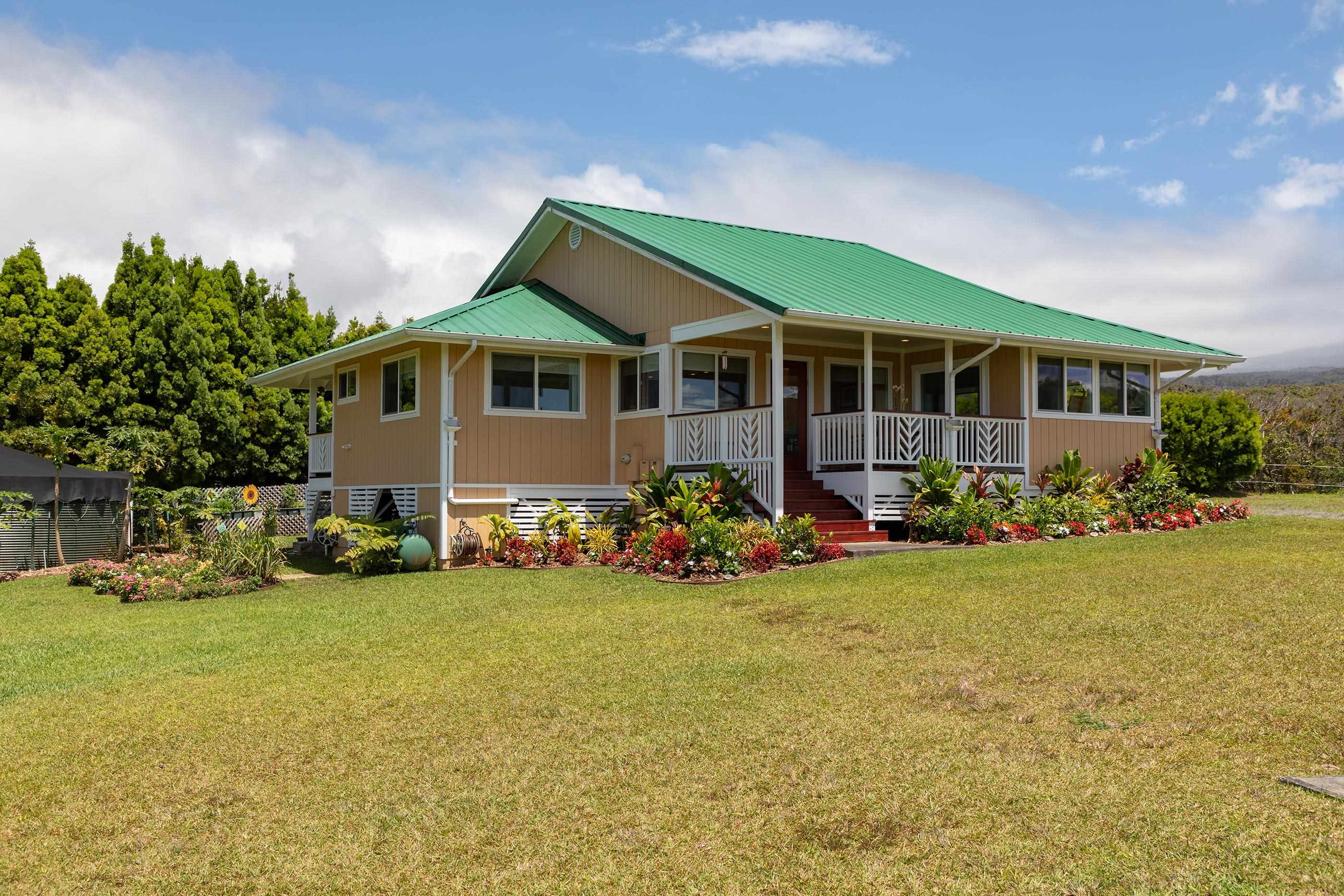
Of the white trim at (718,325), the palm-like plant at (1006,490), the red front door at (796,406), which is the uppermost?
the white trim at (718,325)

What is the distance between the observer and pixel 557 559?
1556 centimetres

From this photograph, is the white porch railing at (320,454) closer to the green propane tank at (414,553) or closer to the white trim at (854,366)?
the green propane tank at (414,553)

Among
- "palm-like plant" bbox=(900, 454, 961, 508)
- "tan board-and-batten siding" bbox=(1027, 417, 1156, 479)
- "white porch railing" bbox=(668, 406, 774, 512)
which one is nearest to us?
"white porch railing" bbox=(668, 406, 774, 512)

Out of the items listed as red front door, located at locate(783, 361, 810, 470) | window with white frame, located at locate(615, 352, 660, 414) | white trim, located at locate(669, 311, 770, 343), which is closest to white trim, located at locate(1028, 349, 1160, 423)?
red front door, located at locate(783, 361, 810, 470)

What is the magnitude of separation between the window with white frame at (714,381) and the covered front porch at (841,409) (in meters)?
0.02

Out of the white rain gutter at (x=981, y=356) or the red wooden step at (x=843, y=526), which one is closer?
the red wooden step at (x=843, y=526)

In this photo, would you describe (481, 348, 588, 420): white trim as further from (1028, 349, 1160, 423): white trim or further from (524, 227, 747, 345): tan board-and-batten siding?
(1028, 349, 1160, 423): white trim

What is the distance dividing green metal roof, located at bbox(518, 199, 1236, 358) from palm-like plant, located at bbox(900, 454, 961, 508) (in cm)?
210

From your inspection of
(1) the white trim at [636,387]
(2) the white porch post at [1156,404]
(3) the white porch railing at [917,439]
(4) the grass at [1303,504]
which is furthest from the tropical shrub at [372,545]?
(4) the grass at [1303,504]

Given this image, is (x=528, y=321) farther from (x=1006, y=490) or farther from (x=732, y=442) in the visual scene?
(x=1006, y=490)

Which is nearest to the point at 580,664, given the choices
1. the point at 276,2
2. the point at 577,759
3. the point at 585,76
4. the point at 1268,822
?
the point at 577,759

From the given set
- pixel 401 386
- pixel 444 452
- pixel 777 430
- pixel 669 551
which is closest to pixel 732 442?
pixel 777 430

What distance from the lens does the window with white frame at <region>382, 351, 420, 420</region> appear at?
57.2 feet

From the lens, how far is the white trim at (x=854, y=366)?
1906 centimetres
